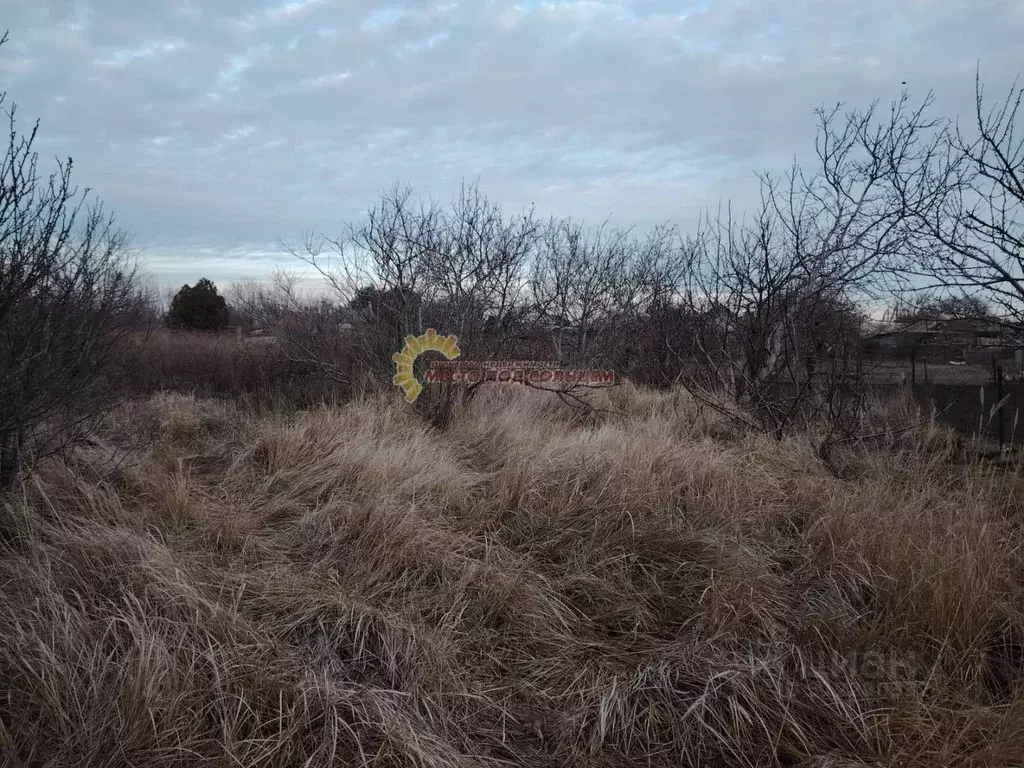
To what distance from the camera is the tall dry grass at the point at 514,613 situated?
75.1 inches

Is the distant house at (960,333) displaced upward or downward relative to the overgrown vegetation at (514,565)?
upward

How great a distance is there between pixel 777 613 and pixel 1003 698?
74 centimetres

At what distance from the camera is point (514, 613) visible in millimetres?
2617

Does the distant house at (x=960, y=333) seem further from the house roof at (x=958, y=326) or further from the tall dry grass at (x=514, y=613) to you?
the tall dry grass at (x=514, y=613)

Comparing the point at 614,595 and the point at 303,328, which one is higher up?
the point at 303,328

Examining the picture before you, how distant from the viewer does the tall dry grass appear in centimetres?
191

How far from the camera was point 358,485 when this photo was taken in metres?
3.79

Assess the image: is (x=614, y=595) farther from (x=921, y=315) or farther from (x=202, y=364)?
(x=202, y=364)

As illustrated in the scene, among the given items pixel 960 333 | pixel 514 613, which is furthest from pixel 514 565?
pixel 960 333

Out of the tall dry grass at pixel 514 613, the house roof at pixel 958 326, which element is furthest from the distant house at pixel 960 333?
the tall dry grass at pixel 514 613

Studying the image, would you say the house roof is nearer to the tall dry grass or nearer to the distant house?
the distant house

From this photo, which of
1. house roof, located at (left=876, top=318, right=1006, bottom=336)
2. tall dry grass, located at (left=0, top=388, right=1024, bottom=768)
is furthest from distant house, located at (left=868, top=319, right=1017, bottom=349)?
tall dry grass, located at (left=0, top=388, right=1024, bottom=768)

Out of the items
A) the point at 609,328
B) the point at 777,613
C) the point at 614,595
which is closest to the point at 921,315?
the point at 777,613

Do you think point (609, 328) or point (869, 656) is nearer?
point (869, 656)
